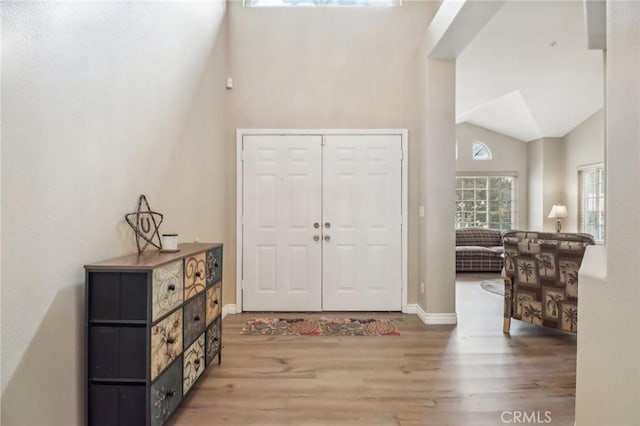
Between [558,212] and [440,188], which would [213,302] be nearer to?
[440,188]

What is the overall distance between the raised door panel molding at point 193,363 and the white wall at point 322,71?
1826mm

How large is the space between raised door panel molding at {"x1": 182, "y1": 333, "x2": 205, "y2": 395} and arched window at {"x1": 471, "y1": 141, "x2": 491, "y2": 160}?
8005mm

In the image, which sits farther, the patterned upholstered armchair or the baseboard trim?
the baseboard trim

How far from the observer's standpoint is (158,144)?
2.60m

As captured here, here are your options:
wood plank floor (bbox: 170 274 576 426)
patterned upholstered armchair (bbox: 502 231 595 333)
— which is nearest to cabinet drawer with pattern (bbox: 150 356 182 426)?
wood plank floor (bbox: 170 274 576 426)

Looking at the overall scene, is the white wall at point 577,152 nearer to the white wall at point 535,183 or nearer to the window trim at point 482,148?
the white wall at point 535,183

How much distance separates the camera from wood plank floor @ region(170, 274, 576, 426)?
2.11m

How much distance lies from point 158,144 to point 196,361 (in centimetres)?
156

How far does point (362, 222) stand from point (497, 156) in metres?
5.94

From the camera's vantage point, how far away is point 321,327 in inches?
144

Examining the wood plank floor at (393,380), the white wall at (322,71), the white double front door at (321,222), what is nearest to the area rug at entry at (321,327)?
the wood plank floor at (393,380)

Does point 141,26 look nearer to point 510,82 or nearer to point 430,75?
point 430,75

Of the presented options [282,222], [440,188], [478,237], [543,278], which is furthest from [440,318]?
[478,237]

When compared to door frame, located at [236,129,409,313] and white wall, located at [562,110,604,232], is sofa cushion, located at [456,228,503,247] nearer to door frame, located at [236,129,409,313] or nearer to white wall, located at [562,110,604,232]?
white wall, located at [562,110,604,232]
